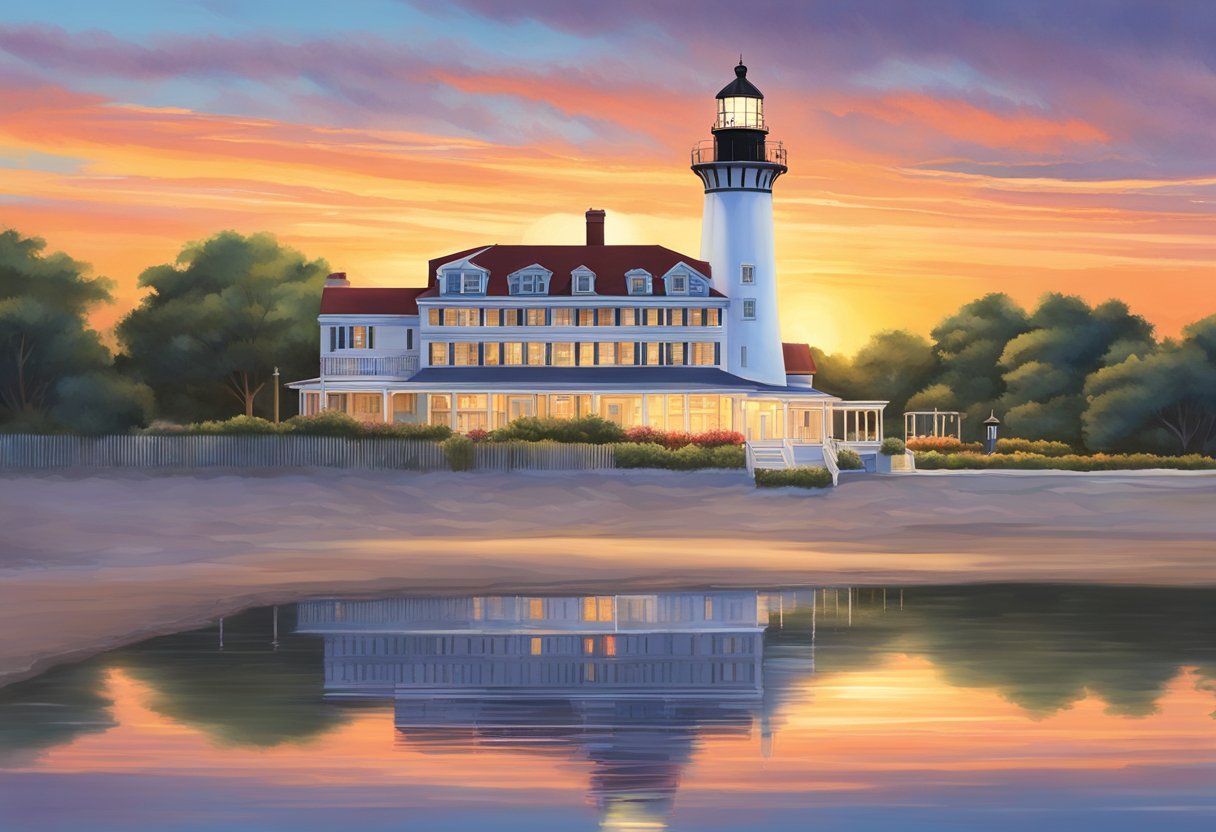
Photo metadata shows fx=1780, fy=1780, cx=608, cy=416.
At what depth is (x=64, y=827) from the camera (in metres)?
12.1

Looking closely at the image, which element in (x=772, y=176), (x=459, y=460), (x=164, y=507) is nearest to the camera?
(x=164, y=507)

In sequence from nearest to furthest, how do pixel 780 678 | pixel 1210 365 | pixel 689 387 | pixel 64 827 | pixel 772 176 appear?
pixel 64 827
pixel 780 678
pixel 689 387
pixel 772 176
pixel 1210 365

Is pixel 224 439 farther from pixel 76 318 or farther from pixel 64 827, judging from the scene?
pixel 64 827

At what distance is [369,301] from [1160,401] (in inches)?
1449

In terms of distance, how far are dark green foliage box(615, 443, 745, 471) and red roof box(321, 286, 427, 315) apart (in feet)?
73.1

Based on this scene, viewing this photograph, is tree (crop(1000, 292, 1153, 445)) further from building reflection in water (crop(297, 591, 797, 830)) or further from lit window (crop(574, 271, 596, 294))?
building reflection in water (crop(297, 591, 797, 830))

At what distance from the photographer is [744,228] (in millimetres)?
76688

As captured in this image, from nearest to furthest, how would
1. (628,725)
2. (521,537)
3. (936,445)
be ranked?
(628,725) → (521,537) → (936,445)

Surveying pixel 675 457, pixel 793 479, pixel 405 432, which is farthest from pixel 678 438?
pixel 405 432

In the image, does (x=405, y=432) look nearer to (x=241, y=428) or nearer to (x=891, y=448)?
(x=241, y=428)

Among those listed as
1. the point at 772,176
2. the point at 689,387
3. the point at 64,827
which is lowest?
the point at 64,827

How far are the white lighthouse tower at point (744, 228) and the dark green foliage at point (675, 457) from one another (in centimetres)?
1814

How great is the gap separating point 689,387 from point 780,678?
2043 inches

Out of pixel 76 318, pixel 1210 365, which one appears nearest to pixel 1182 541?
pixel 1210 365
